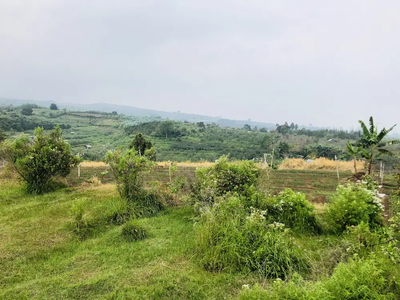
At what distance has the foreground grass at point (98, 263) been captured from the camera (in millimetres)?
3734

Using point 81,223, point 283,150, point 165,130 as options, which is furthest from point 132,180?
point 165,130

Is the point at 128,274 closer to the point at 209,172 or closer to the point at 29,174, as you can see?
the point at 209,172

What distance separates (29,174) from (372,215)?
10027 mm

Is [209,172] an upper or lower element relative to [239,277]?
upper

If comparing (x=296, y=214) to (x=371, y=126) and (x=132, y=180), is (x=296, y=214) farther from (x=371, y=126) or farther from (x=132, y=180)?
(x=371, y=126)

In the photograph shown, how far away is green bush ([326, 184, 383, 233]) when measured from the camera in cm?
559

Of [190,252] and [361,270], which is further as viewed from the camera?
[190,252]

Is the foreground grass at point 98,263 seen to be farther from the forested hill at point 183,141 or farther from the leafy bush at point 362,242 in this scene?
the forested hill at point 183,141

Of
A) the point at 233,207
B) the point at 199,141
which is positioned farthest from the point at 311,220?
the point at 199,141

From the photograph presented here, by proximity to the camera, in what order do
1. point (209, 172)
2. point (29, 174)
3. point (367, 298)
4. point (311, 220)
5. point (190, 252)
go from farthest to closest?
point (29, 174), point (209, 172), point (311, 220), point (190, 252), point (367, 298)

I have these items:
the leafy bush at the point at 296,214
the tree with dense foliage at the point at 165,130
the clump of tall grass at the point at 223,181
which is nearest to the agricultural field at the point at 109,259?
the leafy bush at the point at 296,214

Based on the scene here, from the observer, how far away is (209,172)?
25.2 ft

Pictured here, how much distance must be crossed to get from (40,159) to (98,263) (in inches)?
208

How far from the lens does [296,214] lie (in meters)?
6.26
